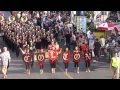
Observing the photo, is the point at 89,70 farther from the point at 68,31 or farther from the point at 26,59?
the point at 68,31

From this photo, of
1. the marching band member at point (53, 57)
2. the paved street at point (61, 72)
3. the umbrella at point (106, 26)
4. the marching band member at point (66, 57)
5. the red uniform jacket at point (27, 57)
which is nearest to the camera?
the paved street at point (61, 72)

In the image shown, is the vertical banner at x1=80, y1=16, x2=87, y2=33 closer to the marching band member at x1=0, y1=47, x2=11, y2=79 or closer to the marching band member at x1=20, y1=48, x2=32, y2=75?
the marching band member at x1=20, y1=48, x2=32, y2=75

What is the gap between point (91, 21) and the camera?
1773 inches

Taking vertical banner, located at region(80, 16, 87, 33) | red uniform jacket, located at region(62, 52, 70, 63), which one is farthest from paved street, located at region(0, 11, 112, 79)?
vertical banner, located at region(80, 16, 87, 33)

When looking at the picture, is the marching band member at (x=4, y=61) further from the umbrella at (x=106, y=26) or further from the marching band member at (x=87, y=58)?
the umbrella at (x=106, y=26)

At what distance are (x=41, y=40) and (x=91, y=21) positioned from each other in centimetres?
764

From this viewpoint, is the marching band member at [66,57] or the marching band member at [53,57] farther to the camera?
the marching band member at [66,57]

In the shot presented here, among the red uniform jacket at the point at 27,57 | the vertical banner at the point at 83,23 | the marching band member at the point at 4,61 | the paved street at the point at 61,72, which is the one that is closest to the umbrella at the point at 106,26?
the vertical banner at the point at 83,23

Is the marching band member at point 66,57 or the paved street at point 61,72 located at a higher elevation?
the marching band member at point 66,57

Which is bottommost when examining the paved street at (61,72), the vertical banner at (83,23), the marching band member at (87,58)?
the paved street at (61,72)

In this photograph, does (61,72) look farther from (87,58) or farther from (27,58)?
(27,58)

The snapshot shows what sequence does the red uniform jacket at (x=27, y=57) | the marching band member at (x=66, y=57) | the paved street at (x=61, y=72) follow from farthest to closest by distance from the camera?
the marching band member at (x=66, y=57) < the red uniform jacket at (x=27, y=57) < the paved street at (x=61, y=72)
